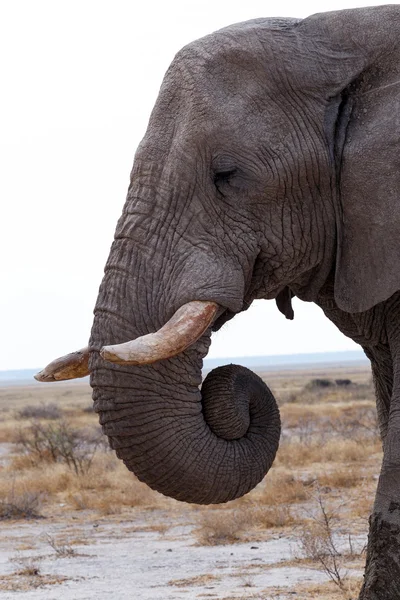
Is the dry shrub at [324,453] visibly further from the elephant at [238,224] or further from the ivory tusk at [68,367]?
the elephant at [238,224]

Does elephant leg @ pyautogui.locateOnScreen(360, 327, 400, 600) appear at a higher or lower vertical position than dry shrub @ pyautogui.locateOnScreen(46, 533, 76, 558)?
higher

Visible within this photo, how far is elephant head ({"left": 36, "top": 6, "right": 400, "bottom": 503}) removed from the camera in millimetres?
4590

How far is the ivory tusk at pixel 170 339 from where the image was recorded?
4.26 m

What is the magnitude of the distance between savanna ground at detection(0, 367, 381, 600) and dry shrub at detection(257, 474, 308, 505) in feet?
→ 0.08

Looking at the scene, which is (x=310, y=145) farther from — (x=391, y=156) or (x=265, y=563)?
(x=265, y=563)

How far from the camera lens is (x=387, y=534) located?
4.42 metres

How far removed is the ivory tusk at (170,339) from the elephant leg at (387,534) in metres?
0.82

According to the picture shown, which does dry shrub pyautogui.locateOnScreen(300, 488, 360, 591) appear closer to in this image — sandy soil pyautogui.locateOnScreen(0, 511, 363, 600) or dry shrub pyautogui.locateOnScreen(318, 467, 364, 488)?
sandy soil pyautogui.locateOnScreen(0, 511, 363, 600)

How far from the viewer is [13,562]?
34.8 feet

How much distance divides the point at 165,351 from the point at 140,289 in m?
0.37

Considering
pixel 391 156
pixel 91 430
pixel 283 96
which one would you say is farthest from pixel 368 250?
pixel 91 430

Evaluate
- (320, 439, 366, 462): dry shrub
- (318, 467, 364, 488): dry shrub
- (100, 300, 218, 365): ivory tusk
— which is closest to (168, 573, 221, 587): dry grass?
(100, 300, 218, 365): ivory tusk

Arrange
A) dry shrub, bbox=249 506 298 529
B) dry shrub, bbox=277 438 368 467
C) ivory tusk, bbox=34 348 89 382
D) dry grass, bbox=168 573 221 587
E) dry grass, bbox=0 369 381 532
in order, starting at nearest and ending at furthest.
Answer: ivory tusk, bbox=34 348 89 382, dry grass, bbox=168 573 221 587, dry shrub, bbox=249 506 298 529, dry grass, bbox=0 369 381 532, dry shrub, bbox=277 438 368 467

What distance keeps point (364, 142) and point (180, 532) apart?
825cm
